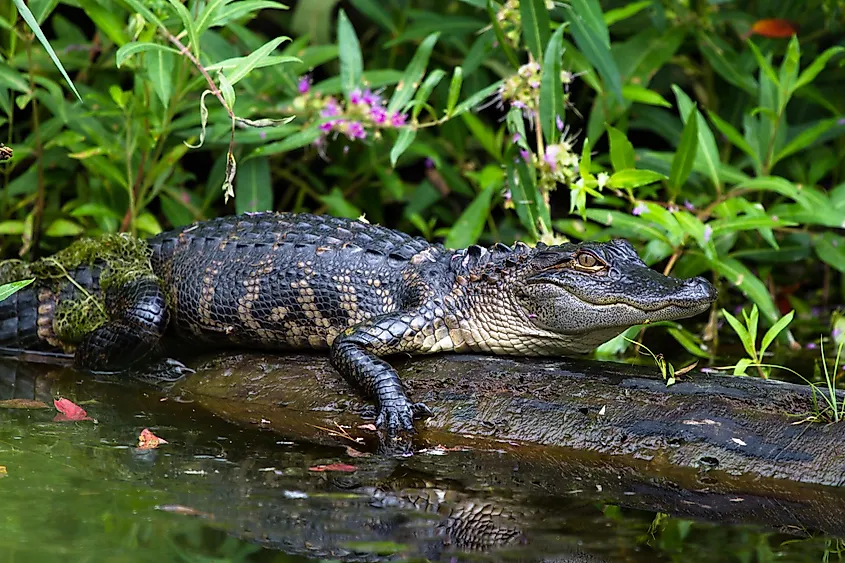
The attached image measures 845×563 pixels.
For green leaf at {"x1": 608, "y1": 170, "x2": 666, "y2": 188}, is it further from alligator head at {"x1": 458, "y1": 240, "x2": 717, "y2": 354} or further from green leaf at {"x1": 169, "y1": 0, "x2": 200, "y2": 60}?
green leaf at {"x1": 169, "y1": 0, "x2": 200, "y2": 60}

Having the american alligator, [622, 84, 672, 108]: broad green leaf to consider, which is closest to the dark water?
the american alligator

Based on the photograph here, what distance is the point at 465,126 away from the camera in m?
6.71

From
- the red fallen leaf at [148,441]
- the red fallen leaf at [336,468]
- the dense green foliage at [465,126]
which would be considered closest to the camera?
the red fallen leaf at [336,468]

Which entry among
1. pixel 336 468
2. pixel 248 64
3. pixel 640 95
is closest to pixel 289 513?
pixel 336 468

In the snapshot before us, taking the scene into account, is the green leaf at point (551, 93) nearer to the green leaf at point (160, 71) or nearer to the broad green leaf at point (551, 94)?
the broad green leaf at point (551, 94)

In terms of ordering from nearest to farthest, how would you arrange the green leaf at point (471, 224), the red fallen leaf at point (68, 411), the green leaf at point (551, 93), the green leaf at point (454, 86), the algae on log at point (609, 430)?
the algae on log at point (609, 430) → the red fallen leaf at point (68, 411) → the green leaf at point (454, 86) → the green leaf at point (551, 93) → the green leaf at point (471, 224)

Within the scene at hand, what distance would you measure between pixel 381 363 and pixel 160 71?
193 cm

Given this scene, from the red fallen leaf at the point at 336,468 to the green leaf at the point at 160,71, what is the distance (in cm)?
220

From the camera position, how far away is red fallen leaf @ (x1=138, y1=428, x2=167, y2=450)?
11.6 feet

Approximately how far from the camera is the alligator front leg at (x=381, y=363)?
3.79 meters

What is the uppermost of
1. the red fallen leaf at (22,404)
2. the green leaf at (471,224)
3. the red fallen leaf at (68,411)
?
the green leaf at (471,224)

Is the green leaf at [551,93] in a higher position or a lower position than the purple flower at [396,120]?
higher

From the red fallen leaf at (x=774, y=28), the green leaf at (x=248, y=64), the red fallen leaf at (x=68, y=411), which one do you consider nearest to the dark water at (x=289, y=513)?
the red fallen leaf at (x=68, y=411)

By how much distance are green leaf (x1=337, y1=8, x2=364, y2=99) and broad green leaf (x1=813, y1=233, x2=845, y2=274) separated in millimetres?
2813
